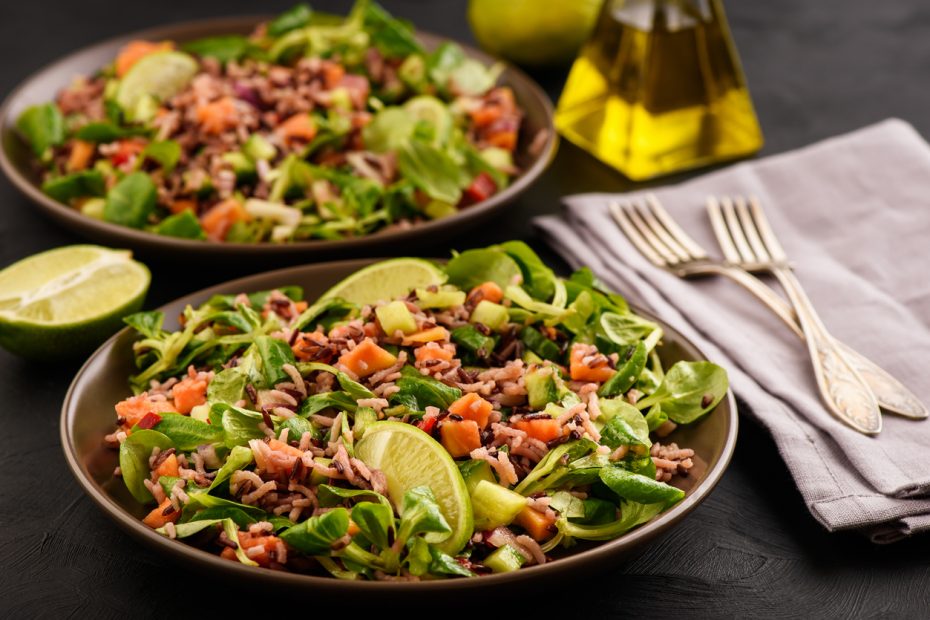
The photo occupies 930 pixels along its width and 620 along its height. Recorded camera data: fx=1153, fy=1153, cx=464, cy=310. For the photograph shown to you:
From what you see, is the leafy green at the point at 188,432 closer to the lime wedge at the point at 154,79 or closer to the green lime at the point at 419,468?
the green lime at the point at 419,468

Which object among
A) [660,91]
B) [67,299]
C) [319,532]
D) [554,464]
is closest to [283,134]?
[67,299]

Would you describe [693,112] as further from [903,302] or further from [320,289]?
[320,289]

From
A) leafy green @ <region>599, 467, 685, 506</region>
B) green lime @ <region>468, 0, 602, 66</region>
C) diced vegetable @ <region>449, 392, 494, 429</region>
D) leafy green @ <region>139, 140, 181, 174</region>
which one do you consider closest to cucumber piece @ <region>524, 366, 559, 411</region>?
diced vegetable @ <region>449, 392, 494, 429</region>

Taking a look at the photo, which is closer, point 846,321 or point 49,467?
point 49,467

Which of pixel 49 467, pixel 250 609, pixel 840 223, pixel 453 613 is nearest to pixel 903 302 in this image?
pixel 840 223

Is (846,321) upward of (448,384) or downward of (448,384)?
downward

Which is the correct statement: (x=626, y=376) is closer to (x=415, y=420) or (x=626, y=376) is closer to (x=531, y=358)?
(x=531, y=358)
